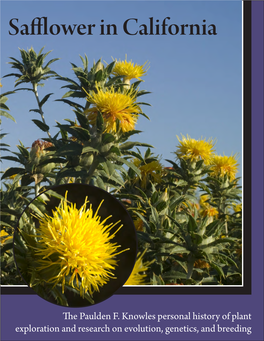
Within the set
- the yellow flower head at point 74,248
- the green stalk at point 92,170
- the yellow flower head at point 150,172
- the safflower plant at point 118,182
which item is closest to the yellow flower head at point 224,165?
the safflower plant at point 118,182

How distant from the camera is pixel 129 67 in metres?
3.25

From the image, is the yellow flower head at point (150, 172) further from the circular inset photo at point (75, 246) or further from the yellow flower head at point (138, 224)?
the circular inset photo at point (75, 246)

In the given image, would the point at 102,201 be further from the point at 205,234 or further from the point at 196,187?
the point at 196,187

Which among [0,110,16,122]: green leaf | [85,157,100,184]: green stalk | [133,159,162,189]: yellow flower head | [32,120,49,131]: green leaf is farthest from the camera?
[133,159,162,189]: yellow flower head

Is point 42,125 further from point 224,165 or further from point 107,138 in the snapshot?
point 224,165

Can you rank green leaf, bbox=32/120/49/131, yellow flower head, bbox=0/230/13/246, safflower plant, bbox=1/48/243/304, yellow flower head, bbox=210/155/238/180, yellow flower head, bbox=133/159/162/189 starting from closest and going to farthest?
safflower plant, bbox=1/48/243/304, yellow flower head, bbox=0/230/13/246, green leaf, bbox=32/120/49/131, yellow flower head, bbox=133/159/162/189, yellow flower head, bbox=210/155/238/180

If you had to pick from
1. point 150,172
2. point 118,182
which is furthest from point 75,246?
point 150,172

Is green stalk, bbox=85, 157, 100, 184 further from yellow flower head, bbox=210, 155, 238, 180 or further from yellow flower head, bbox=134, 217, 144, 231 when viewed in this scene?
yellow flower head, bbox=210, 155, 238, 180

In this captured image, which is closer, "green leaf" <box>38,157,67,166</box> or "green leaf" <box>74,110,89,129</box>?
"green leaf" <box>74,110,89,129</box>

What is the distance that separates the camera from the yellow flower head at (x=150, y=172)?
3.25m

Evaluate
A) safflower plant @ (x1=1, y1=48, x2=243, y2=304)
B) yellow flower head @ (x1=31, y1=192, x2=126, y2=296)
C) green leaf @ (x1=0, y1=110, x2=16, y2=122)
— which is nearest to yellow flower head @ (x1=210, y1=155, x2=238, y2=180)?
safflower plant @ (x1=1, y1=48, x2=243, y2=304)

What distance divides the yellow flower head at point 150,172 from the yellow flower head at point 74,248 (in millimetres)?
1513

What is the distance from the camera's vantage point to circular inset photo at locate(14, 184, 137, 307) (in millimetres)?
1647

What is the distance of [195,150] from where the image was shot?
3.40 metres
